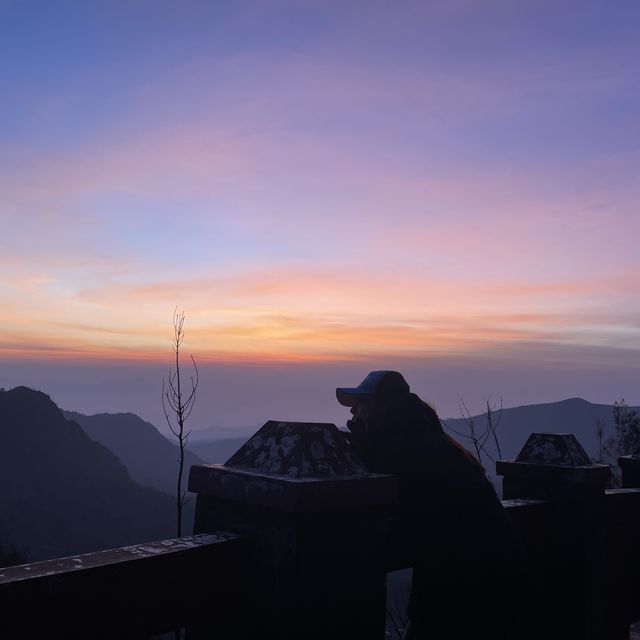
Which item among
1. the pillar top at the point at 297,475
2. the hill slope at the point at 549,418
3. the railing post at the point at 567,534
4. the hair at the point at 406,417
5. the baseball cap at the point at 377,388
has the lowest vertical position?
the hill slope at the point at 549,418

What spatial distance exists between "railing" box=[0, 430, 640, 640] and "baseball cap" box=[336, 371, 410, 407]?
0.46 m

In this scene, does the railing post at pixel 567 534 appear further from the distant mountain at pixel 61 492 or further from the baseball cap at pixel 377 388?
the distant mountain at pixel 61 492

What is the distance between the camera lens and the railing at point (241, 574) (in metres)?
2.35

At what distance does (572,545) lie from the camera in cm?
550

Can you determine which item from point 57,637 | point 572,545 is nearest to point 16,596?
point 57,637

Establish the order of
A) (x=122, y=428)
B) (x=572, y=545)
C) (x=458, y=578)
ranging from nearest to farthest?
(x=458, y=578) → (x=572, y=545) → (x=122, y=428)

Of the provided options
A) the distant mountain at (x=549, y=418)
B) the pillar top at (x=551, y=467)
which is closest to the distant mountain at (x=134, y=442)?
the distant mountain at (x=549, y=418)

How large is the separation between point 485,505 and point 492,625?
0.59 meters

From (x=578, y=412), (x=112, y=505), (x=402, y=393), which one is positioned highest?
(x=402, y=393)

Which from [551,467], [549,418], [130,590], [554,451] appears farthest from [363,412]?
[549,418]

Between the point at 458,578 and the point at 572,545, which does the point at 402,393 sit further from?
the point at 572,545

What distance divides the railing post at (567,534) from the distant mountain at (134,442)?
6054 inches

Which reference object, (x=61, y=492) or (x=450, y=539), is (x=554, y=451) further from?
(x=61, y=492)

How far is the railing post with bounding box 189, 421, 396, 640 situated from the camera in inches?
112
